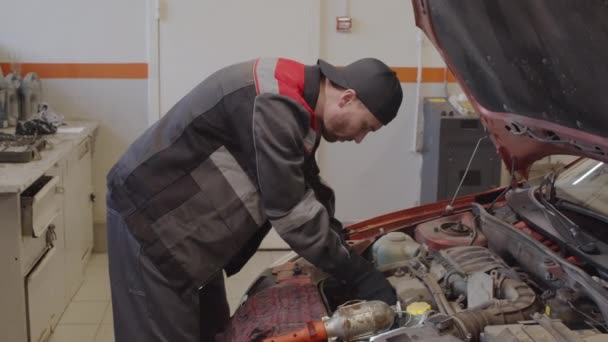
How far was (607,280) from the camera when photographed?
6.75 ft

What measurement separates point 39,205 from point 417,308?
7.06ft

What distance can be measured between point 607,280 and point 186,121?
1.39 m

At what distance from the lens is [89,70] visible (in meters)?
4.84

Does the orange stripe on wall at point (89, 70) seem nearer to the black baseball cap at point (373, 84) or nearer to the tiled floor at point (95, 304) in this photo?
the tiled floor at point (95, 304)

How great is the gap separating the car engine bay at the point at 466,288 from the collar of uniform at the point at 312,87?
2.03ft

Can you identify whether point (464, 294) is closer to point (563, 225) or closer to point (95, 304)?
point (563, 225)

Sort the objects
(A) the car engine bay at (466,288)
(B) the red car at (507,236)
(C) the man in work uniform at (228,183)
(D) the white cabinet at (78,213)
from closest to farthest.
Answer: (B) the red car at (507,236) → (A) the car engine bay at (466,288) → (C) the man in work uniform at (228,183) → (D) the white cabinet at (78,213)

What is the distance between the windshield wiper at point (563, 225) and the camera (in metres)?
2.22

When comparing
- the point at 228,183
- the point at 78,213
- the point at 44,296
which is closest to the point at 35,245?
the point at 44,296

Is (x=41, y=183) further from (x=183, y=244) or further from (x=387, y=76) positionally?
(x=387, y=76)

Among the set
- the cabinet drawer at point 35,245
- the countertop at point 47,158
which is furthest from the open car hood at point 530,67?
the cabinet drawer at point 35,245

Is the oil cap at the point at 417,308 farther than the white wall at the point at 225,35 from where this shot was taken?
No

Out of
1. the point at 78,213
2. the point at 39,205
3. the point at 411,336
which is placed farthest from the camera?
the point at 78,213

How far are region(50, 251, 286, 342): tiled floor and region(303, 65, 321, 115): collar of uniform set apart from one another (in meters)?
2.10
